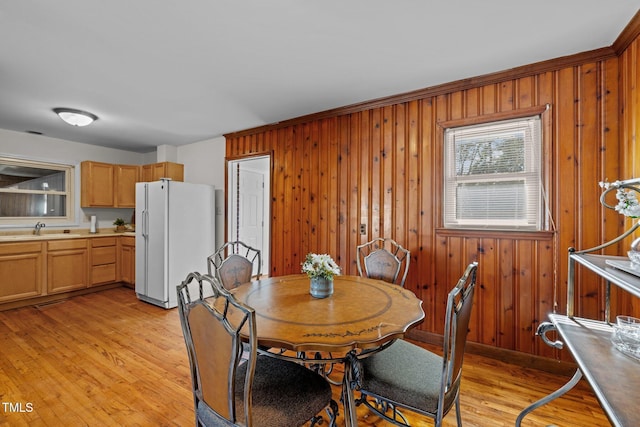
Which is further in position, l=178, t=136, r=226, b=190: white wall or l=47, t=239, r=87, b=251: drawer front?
l=178, t=136, r=226, b=190: white wall

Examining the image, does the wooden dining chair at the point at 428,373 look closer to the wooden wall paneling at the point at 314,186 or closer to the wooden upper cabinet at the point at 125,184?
the wooden wall paneling at the point at 314,186

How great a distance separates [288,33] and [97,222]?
195 inches

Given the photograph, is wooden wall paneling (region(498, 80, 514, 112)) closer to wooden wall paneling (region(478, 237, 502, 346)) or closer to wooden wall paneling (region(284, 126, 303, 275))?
wooden wall paneling (region(478, 237, 502, 346))

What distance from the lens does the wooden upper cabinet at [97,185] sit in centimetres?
466

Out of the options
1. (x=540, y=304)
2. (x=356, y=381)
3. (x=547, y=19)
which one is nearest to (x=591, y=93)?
(x=547, y=19)

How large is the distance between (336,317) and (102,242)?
467 cm

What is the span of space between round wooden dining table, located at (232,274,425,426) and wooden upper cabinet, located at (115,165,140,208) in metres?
4.16

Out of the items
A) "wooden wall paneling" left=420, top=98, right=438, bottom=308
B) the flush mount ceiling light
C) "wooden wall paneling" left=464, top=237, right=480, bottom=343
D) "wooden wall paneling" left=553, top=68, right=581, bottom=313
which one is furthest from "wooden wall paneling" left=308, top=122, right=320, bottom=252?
the flush mount ceiling light

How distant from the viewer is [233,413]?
3.60 ft

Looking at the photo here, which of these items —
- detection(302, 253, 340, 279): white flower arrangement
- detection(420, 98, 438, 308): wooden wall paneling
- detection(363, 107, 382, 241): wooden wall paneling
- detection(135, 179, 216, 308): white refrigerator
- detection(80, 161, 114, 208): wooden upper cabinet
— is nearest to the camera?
detection(302, 253, 340, 279): white flower arrangement

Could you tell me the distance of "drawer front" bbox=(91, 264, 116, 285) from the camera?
448 cm

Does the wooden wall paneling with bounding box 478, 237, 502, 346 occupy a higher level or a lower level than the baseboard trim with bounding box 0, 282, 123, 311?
higher

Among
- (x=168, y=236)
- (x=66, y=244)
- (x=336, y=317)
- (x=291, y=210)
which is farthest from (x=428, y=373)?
(x=66, y=244)

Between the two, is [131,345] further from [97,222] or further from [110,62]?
[97,222]
